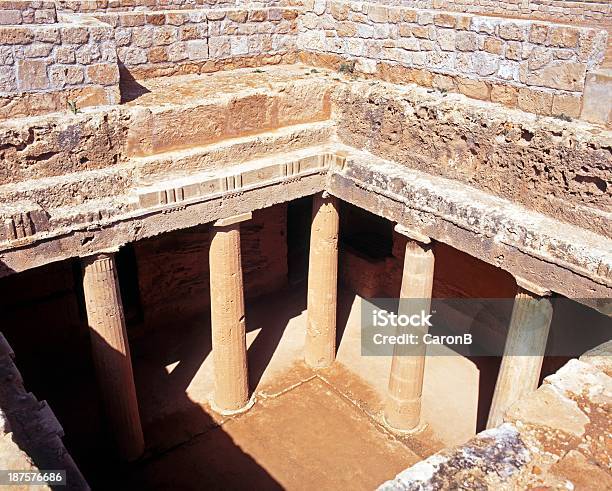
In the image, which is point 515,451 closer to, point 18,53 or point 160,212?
point 160,212

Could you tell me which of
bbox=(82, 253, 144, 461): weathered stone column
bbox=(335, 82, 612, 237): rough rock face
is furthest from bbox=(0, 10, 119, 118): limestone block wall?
bbox=(335, 82, 612, 237): rough rock face

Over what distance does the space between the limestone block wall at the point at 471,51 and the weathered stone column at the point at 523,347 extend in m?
2.14

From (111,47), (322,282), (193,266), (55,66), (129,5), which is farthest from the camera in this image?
(193,266)

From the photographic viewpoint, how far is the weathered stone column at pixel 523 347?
6.53 meters

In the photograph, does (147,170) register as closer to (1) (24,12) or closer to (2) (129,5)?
(1) (24,12)

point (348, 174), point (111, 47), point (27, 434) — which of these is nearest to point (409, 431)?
point (348, 174)

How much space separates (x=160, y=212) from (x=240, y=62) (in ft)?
12.0

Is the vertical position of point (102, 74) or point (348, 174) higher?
point (102, 74)

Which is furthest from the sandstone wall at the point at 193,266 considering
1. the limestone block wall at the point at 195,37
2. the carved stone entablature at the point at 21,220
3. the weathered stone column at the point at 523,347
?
the weathered stone column at the point at 523,347

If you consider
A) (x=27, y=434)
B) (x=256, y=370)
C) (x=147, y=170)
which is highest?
(x=147, y=170)

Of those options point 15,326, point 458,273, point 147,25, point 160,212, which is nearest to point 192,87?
point 147,25

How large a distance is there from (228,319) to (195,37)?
14.2 feet

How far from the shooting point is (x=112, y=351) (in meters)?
7.52

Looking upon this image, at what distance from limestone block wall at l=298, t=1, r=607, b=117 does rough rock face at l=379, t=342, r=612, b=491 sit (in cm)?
385
